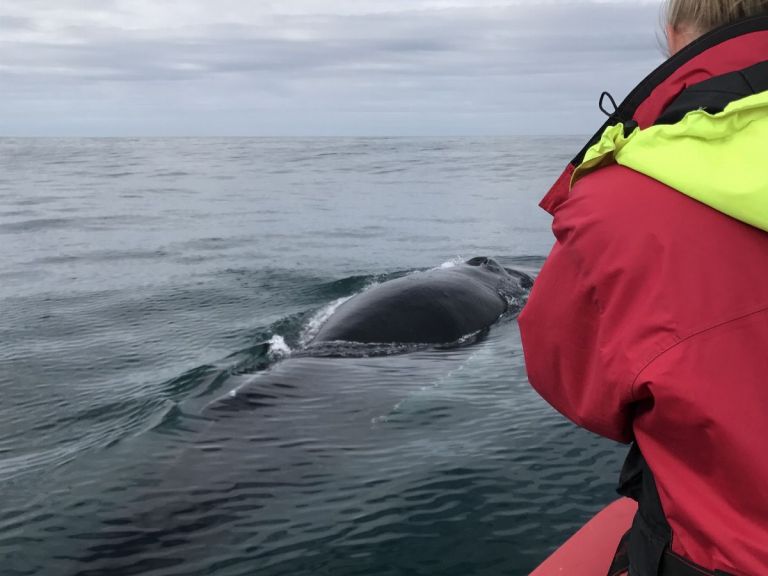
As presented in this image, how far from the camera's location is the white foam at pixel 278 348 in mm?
8770

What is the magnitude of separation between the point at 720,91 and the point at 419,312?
742cm

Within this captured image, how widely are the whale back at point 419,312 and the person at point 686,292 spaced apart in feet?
21.7

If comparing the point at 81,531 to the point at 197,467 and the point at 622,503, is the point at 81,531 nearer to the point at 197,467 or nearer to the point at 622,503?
the point at 197,467

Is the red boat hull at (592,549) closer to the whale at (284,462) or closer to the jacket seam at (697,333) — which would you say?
the whale at (284,462)

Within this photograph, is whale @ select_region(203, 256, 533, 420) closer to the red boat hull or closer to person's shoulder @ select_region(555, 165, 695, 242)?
the red boat hull

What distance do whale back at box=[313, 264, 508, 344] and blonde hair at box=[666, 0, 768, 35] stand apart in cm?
656

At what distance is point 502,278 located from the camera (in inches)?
463

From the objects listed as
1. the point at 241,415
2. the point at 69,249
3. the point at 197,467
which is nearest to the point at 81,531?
the point at 197,467

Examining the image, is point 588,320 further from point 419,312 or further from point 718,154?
point 419,312

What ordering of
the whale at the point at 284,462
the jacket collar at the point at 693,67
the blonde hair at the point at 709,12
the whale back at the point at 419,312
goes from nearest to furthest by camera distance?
the jacket collar at the point at 693,67 < the blonde hair at the point at 709,12 < the whale at the point at 284,462 < the whale back at the point at 419,312

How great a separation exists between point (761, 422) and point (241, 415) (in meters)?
4.97

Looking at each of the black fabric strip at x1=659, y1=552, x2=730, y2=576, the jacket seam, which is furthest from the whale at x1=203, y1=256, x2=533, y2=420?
the jacket seam

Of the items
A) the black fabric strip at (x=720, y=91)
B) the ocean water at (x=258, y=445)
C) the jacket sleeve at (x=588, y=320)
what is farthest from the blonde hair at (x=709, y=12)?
the ocean water at (x=258, y=445)

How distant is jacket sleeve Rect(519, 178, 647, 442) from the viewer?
79.7 inches
